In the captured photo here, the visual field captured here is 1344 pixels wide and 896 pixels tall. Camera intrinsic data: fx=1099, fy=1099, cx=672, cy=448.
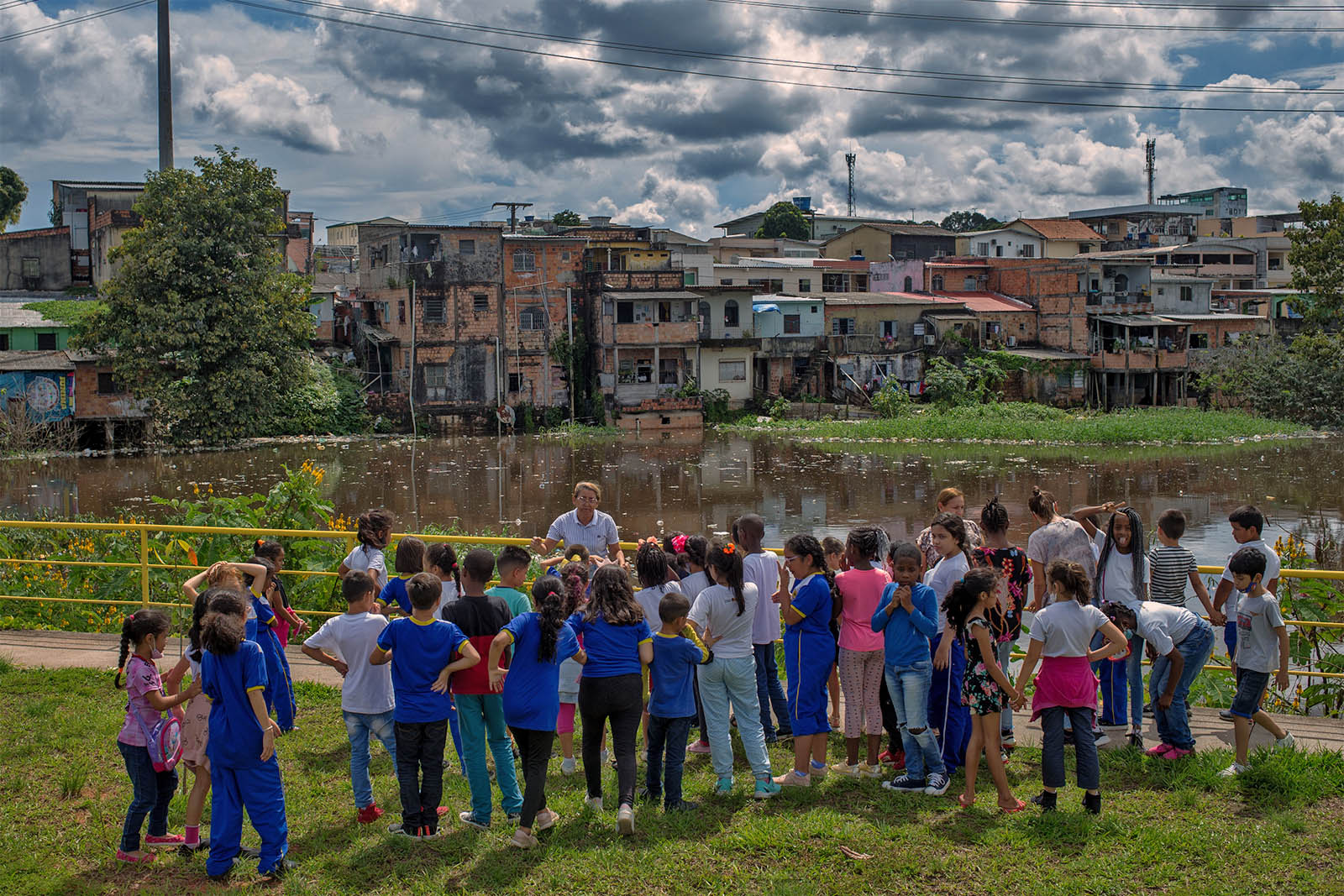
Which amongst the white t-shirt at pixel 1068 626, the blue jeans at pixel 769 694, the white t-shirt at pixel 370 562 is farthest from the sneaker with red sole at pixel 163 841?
the white t-shirt at pixel 1068 626

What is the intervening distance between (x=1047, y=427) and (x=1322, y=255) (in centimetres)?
1190

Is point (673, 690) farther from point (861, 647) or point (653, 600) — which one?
point (861, 647)

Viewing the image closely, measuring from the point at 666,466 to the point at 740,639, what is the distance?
2815cm

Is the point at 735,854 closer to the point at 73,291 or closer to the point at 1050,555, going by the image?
the point at 1050,555

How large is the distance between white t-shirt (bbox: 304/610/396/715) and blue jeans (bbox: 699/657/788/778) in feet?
6.44

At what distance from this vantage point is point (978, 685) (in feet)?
21.4

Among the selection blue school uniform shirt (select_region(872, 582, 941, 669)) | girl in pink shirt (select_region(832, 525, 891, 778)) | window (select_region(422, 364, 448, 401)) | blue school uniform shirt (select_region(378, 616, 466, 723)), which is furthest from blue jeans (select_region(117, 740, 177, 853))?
window (select_region(422, 364, 448, 401))

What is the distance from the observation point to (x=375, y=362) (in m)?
49.8

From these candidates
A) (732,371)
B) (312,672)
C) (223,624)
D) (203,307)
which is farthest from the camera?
(732,371)

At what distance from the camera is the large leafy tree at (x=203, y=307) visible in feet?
119

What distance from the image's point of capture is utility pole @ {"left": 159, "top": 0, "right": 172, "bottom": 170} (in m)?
38.3

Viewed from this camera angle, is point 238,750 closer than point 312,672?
Yes

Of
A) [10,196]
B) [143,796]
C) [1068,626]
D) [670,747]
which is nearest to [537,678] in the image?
[670,747]

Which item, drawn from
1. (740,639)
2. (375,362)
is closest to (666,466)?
(375,362)
